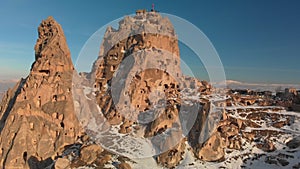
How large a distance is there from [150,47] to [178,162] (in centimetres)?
3120

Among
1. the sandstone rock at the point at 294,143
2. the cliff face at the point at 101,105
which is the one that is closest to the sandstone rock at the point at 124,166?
the cliff face at the point at 101,105

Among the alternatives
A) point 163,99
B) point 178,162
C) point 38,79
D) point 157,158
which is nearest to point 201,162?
point 178,162

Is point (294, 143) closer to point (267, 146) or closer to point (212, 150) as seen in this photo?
point (267, 146)

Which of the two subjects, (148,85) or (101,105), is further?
(148,85)

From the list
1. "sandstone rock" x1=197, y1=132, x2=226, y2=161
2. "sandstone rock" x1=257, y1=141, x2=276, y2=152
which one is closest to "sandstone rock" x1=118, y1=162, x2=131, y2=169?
"sandstone rock" x1=197, y1=132, x2=226, y2=161

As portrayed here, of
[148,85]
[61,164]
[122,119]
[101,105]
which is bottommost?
[61,164]

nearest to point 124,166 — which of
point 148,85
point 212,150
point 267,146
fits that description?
point 212,150

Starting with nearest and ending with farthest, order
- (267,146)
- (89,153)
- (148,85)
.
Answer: (89,153), (267,146), (148,85)

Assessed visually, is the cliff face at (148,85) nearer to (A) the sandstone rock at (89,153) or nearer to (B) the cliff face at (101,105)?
(B) the cliff face at (101,105)

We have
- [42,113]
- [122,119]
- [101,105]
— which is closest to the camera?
[42,113]

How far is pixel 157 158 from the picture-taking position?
29922mm

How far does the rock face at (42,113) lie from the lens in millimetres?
31062

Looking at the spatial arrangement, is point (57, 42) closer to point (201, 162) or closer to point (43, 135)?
point (43, 135)

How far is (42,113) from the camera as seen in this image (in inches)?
1356
